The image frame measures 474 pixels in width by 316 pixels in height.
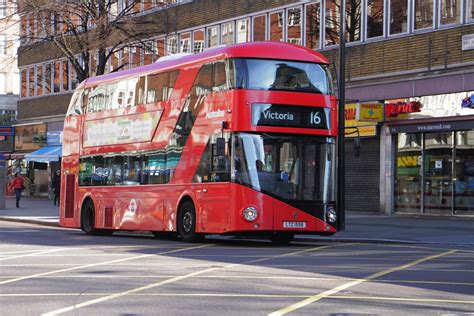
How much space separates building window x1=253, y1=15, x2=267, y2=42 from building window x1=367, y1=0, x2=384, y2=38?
19.8 ft

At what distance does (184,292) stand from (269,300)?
1.28 meters

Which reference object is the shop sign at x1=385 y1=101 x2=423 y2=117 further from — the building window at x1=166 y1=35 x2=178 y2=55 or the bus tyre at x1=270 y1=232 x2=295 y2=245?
the building window at x1=166 y1=35 x2=178 y2=55

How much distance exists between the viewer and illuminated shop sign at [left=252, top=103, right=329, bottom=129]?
781 inches

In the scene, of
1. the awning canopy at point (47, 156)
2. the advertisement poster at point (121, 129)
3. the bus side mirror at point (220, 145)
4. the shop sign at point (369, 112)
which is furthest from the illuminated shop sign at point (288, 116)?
the awning canopy at point (47, 156)

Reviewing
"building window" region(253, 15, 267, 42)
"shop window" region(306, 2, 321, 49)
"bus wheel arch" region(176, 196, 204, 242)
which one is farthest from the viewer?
"building window" region(253, 15, 267, 42)

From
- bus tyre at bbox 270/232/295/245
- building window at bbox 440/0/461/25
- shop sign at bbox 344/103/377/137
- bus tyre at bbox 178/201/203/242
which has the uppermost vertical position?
building window at bbox 440/0/461/25

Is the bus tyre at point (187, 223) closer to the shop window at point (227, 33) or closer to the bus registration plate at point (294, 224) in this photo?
the bus registration plate at point (294, 224)

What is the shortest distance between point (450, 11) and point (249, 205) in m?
13.8

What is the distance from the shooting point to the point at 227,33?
1619 inches

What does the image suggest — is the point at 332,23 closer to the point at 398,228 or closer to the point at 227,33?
the point at 227,33

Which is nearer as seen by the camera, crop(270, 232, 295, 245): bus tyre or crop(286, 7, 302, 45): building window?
crop(270, 232, 295, 245): bus tyre

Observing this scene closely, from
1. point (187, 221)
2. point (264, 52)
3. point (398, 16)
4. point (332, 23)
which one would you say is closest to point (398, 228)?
point (187, 221)

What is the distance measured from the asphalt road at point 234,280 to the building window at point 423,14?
12733mm

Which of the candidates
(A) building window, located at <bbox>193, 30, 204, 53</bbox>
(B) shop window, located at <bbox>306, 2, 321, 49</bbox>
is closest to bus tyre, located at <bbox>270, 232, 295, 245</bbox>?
(B) shop window, located at <bbox>306, 2, 321, 49</bbox>
